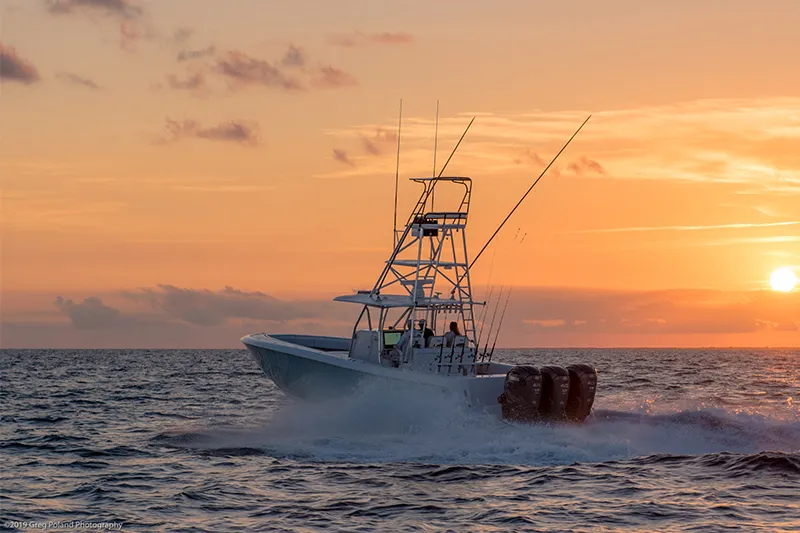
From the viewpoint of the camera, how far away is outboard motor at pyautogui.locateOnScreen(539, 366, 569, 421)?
776 inches

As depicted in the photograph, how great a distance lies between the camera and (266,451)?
18797mm

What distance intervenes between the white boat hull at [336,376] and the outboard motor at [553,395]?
35.2 inches

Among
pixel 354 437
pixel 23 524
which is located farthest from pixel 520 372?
pixel 23 524

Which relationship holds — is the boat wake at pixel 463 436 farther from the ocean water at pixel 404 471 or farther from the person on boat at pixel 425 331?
the person on boat at pixel 425 331

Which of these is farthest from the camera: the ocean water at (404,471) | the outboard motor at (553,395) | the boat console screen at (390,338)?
the boat console screen at (390,338)

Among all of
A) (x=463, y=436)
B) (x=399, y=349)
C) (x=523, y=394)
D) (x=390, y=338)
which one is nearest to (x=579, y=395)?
(x=523, y=394)

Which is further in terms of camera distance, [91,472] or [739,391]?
[739,391]

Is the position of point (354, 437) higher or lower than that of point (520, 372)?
lower

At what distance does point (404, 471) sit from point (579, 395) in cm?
498

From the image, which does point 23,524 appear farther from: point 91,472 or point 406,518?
point 406,518

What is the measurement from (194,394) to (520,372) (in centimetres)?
1918

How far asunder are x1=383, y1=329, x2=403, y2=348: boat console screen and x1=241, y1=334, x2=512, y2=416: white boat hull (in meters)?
0.64

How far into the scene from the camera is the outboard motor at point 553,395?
19.7m

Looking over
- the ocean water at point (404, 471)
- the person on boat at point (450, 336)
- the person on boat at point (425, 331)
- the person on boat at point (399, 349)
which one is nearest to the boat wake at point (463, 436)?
the ocean water at point (404, 471)
